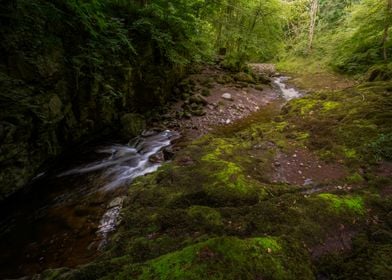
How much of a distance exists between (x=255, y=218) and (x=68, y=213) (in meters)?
3.82

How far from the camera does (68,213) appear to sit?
546cm

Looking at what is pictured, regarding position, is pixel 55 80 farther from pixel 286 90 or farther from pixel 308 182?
pixel 286 90

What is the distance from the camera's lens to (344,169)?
5.60m

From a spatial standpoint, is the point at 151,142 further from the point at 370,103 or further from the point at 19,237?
the point at 370,103

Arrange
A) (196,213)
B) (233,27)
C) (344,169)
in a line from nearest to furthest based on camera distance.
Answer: (196,213) < (344,169) < (233,27)

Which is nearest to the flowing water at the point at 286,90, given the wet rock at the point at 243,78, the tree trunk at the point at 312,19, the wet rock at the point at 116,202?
the wet rock at the point at 243,78

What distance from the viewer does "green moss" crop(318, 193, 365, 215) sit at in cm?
406

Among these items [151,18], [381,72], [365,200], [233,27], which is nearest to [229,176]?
[365,200]

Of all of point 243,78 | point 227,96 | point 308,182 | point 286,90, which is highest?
point 243,78

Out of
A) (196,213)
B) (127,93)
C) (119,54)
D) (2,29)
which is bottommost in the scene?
(196,213)

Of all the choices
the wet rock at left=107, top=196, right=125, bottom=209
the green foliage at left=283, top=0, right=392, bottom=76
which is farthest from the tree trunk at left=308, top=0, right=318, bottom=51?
the wet rock at left=107, top=196, right=125, bottom=209

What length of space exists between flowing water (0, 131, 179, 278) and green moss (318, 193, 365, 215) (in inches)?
144

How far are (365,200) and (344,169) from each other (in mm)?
1399

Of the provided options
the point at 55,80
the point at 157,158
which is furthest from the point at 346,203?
the point at 55,80
